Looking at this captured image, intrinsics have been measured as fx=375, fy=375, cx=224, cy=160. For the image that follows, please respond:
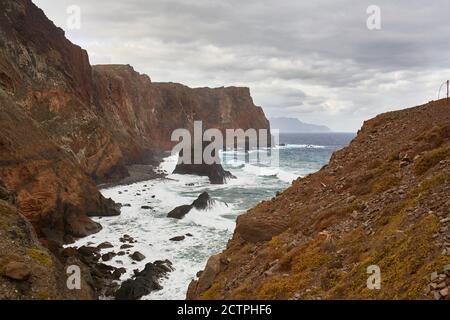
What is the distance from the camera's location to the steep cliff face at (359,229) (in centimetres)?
695

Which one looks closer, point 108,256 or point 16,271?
point 16,271

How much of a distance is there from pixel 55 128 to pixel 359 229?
146 ft

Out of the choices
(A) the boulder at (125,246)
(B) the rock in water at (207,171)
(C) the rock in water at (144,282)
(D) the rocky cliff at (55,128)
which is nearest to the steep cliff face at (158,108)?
(D) the rocky cliff at (55,128)

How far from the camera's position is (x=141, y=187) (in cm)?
5353

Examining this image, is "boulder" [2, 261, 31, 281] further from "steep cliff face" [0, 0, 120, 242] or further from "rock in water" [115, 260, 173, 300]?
"steep cliff face" [0, 0, 120, 242]

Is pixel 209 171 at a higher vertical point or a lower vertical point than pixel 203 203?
higher

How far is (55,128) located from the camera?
152 feet

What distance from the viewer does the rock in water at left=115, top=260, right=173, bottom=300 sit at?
2025 centimetres

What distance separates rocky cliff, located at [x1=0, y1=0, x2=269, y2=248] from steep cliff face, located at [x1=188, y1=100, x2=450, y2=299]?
2002 centimetres

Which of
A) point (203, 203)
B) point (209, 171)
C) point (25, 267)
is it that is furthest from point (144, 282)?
point (209, 171)

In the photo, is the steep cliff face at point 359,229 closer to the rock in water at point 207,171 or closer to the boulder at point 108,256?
the boulder at point 108,256

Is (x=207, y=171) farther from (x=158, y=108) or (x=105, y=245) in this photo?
(x=158, y=108)
